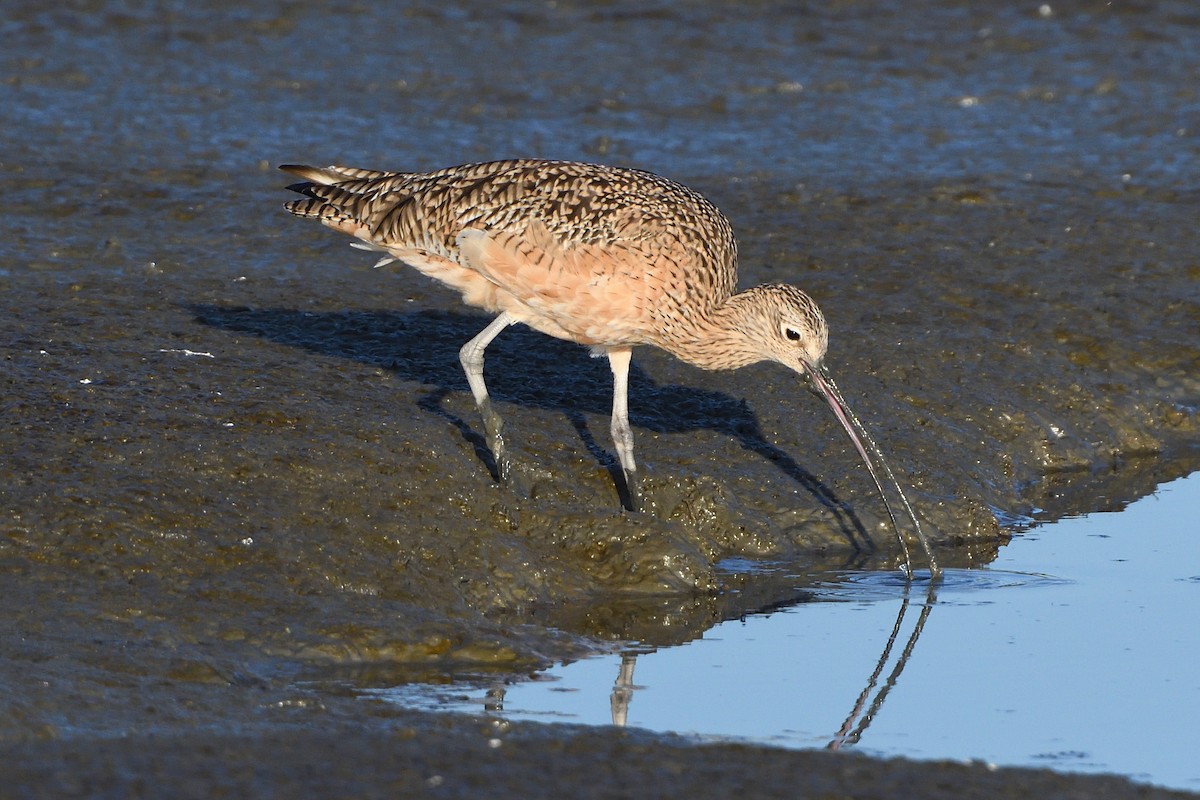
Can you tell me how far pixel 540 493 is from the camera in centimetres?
743

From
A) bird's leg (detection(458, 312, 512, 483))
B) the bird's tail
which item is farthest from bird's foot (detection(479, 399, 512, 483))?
the bird's tail

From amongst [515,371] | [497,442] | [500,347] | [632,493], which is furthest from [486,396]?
[500,347]

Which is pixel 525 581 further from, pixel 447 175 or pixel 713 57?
pixel 713 57

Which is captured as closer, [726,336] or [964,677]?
[964,677]

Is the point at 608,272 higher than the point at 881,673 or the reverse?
higher

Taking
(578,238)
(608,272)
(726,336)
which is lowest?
(726,336)

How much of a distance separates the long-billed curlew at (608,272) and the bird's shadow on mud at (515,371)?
41 cm

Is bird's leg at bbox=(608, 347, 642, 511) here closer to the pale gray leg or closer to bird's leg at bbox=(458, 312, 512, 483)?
bird's leg at bbox=(458, 312, 512, 483)

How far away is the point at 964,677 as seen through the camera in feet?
20.4

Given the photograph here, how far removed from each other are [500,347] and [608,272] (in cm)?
177

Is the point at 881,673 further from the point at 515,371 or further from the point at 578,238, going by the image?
the point at 515,371

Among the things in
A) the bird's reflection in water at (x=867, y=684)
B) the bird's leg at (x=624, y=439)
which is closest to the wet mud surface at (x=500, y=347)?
the bird's leg at (x=624, y=439)

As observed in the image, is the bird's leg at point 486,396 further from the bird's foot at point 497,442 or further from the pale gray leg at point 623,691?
the pale gray leg at point 623,691

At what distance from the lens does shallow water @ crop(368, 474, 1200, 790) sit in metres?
5.59
